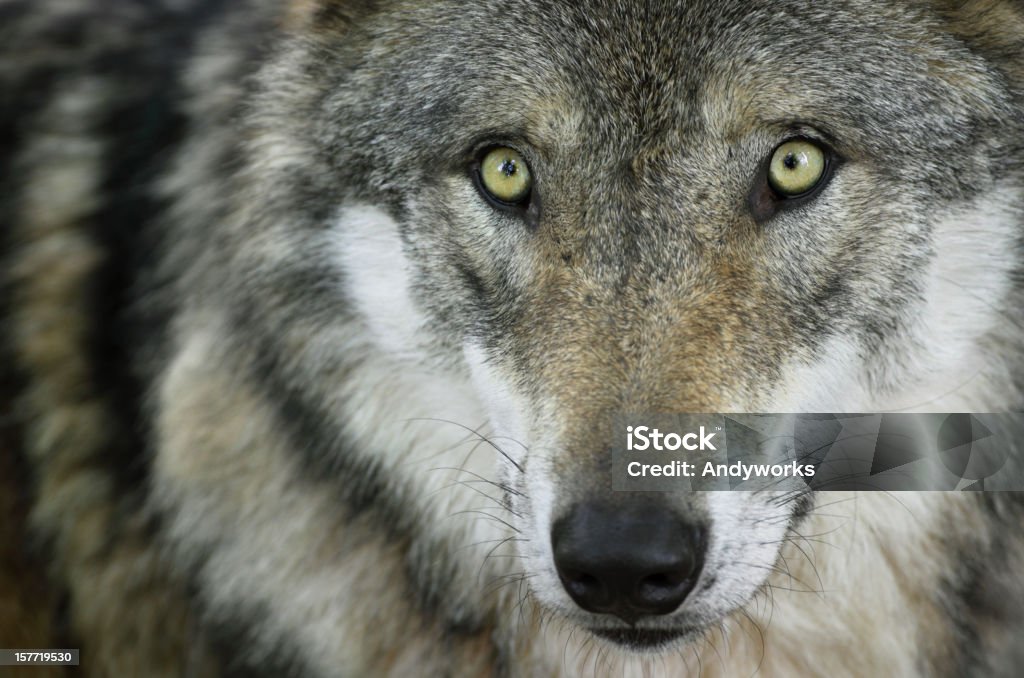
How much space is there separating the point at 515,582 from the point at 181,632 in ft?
2.67

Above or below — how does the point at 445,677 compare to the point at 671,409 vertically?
below

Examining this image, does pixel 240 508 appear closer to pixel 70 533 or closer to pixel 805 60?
pixel 70 533

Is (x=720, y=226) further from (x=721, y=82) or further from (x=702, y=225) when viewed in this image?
(x=721, y=82)

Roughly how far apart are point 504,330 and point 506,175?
270 mm

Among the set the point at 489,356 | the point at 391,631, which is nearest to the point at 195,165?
the point at 489,356

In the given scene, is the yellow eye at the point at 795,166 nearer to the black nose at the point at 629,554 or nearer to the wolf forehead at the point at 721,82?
the wolf forehead at the point at 721,82

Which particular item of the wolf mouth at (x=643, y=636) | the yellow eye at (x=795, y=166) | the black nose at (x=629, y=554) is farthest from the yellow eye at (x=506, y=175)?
the wolf mouth at (x=643, y=636)

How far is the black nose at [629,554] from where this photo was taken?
147 centimetres

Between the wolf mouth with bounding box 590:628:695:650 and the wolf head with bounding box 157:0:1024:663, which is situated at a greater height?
the wolf head with bounding box 157:0:1024:663

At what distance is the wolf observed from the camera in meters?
1.66

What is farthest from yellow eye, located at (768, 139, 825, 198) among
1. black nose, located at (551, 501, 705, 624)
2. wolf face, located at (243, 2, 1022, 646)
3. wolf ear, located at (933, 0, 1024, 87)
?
black nose, located at (551, 501, 705, 624)

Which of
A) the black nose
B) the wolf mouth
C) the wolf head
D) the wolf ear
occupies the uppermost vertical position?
the wolf ear

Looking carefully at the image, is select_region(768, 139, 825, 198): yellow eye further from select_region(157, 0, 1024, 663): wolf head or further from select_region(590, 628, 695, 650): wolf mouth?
select_region(590, 628, 695, 650): wolf mouth

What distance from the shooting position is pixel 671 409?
5.14 ft
